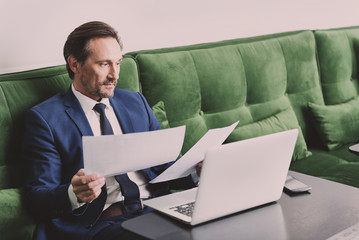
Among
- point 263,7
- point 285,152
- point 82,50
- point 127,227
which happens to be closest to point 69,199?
point 127,227

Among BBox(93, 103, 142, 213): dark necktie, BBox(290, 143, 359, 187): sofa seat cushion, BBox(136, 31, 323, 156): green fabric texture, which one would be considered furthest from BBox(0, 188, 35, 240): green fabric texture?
BBox(290, 143, 359, 187): sofa seat cushion

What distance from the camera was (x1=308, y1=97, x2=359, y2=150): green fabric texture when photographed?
111 inches

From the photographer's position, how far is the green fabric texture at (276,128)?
2465 mm

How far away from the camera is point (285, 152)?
4.40 feet

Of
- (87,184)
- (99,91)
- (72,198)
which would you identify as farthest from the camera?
(99,91)

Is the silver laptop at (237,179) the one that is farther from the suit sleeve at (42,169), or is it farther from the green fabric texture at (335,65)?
the green fabric texture at (335,65)

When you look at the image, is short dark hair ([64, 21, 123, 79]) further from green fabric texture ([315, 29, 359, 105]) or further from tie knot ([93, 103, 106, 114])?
green fabric texture ([315, 29, 359, 105])

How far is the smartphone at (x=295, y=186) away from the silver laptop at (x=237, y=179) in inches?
3.5

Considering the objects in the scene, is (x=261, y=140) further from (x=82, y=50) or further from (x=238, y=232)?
(x=82, y=50)

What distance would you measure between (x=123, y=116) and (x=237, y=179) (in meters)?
0.76

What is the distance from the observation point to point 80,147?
1.78 metres

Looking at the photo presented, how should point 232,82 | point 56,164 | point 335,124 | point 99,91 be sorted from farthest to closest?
point 335,124, point 232,82, point 99,91, point 56,164

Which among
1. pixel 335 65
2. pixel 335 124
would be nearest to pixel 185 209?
pixel 335 124

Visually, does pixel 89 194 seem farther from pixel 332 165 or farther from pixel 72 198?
pixel 332 165
